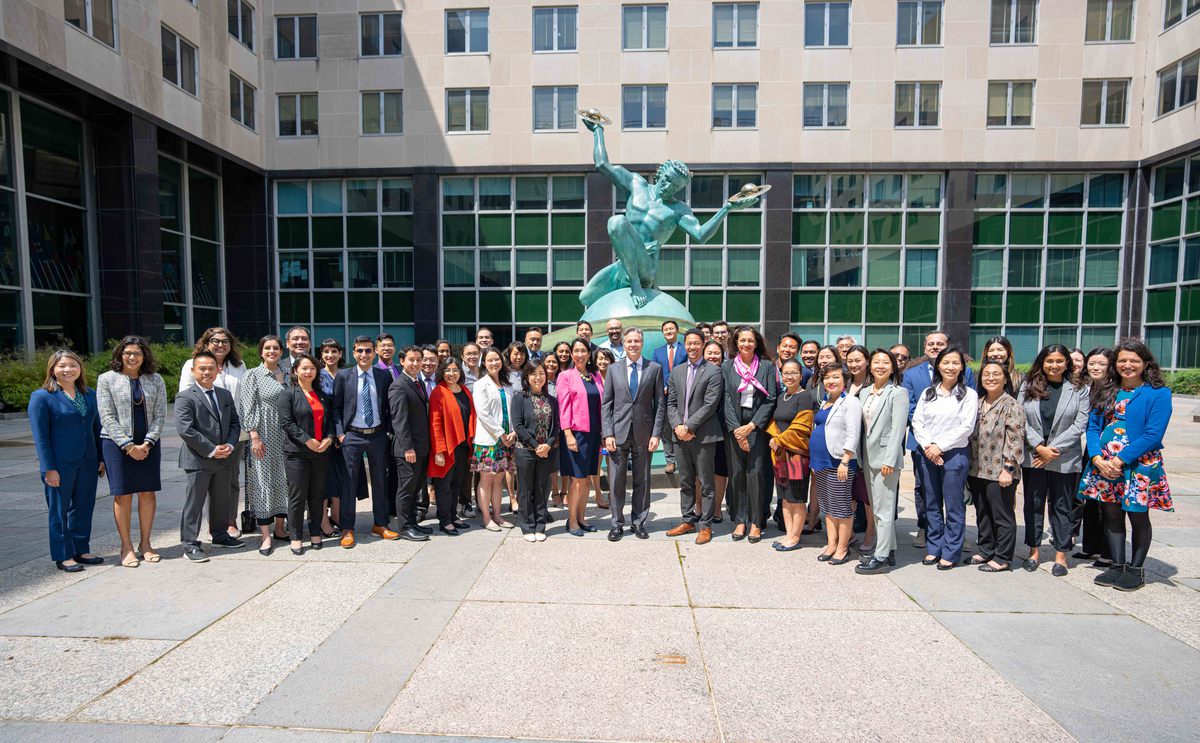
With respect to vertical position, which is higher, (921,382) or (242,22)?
(242,22)

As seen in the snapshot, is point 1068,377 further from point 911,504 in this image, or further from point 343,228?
point 343,228

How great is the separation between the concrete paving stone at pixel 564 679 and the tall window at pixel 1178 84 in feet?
84.1

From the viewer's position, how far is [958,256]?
21.7m

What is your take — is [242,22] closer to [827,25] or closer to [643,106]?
[643,106]

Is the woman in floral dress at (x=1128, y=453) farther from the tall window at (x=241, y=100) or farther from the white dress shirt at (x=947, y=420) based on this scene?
the tall window at (x=241, y=100)

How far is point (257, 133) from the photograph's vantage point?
22.4 meters

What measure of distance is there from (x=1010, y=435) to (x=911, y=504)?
8.75ft

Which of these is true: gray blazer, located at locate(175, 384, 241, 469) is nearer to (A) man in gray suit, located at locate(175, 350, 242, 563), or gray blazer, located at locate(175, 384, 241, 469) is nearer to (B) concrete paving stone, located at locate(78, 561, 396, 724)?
(A) man in gray suit, located at locate(175, 350, 242, 563)

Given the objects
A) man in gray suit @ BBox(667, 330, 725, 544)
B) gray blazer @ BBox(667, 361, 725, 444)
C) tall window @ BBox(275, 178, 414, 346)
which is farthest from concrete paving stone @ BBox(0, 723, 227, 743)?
tall window @ BBox(275, 178, 414, 346)

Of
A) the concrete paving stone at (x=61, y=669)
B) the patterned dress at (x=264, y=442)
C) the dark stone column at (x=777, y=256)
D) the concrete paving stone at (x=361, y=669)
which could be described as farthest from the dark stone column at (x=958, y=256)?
the concrete paving stone at (x=61, y=669)

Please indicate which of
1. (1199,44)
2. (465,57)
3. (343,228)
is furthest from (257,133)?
(1199,44)

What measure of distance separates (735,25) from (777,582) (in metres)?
21.3

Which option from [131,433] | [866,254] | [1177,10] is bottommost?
[131,433]

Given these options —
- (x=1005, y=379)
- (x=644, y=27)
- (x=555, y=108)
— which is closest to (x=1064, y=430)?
(x=1005, y=379)
